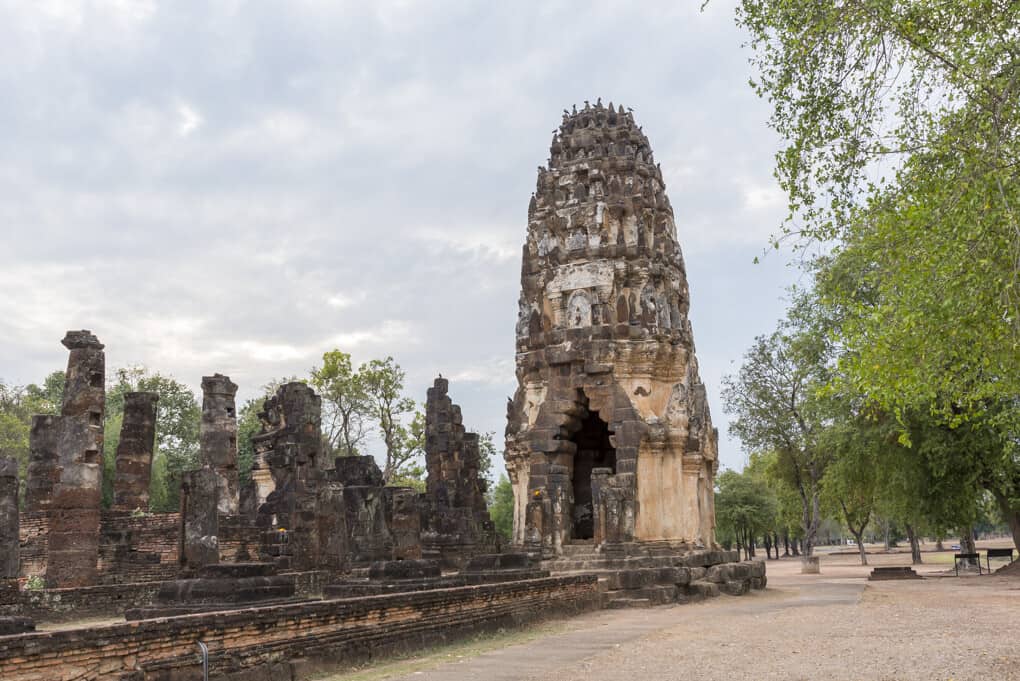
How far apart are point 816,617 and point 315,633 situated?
25.0ft

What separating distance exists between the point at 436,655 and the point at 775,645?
3665mm

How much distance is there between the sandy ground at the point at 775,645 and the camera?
8102 mm

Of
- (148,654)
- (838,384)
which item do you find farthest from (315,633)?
(838,384)

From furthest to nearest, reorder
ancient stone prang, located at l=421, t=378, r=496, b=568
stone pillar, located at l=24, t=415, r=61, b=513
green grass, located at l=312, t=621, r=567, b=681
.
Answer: ancient stone prang, located at l=421, t=378, r=496, b=568
stone pillar, located at l=24, t=415, r=61, b=513
green grass, located at l=312, t=621, r=567, b=681

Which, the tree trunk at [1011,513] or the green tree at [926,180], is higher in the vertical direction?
the green tree at [926,180]

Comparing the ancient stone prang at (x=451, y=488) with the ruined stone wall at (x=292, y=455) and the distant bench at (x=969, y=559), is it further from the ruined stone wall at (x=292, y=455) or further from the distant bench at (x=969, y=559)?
the distant bench at (x=969, y=559)

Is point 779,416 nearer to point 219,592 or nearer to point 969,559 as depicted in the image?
point 969,559

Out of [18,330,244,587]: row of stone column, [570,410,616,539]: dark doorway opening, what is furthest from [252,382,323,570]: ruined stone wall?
[570,410,616,539]: dark doorway opening

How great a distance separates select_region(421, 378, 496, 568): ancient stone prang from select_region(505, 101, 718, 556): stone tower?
1.34 m

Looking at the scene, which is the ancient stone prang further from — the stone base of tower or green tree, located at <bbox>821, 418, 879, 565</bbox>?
green tree, located at <bbox>821, 418, 879, 565</bbox>

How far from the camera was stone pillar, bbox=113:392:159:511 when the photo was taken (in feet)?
66.8

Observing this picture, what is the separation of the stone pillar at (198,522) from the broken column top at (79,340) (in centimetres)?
573

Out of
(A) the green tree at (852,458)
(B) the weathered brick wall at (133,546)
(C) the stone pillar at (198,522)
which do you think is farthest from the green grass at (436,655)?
(A) the green tree at (852,458)

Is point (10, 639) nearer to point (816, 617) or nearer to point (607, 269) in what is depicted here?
point (816, 617)
